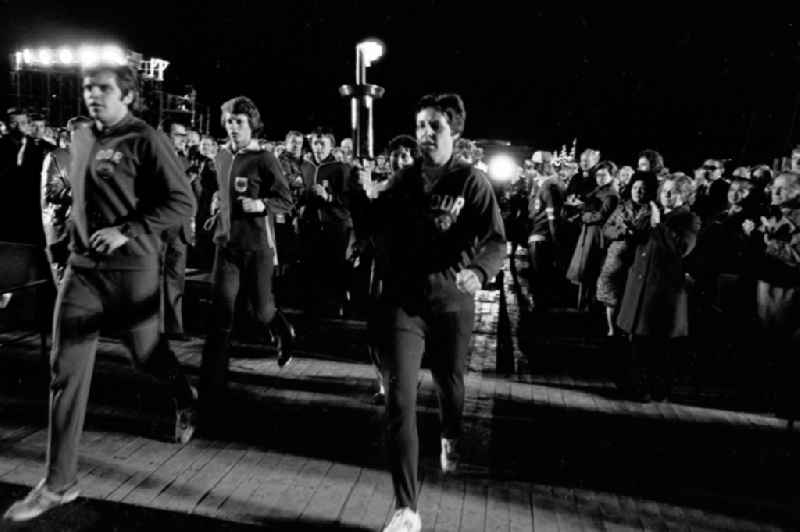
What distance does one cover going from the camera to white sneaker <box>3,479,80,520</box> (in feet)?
11.4

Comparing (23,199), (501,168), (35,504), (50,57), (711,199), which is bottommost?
(35,504)

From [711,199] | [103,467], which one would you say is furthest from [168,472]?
[711,199]

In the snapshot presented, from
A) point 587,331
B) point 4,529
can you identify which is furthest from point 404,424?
point 587,331

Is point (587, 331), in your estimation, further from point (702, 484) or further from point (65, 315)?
point (65, 315)

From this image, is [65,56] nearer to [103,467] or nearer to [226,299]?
[226,299]

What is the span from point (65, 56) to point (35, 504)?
44.9 m

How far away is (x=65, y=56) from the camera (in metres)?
42.1

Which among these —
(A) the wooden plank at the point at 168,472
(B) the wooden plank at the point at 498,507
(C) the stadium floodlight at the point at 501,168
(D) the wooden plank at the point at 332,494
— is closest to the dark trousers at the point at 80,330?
(A) the wooden plank at the point at 168,472

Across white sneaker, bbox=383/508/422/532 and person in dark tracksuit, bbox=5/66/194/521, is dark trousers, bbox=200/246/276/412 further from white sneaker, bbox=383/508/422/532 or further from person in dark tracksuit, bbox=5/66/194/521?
white sneaker, bbox=383/508/422/532

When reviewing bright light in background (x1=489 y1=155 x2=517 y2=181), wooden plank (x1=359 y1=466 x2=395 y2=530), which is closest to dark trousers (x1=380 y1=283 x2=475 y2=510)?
wooden plank (x1=359 y1=466 x2=395 y2=530)

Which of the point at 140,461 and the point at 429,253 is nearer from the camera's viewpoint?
the point at 429,253

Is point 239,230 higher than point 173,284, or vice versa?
point 239,230

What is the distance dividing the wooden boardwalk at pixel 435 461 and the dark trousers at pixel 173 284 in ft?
4.42

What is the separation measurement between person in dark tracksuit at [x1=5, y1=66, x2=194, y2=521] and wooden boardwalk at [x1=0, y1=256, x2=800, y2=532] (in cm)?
45
